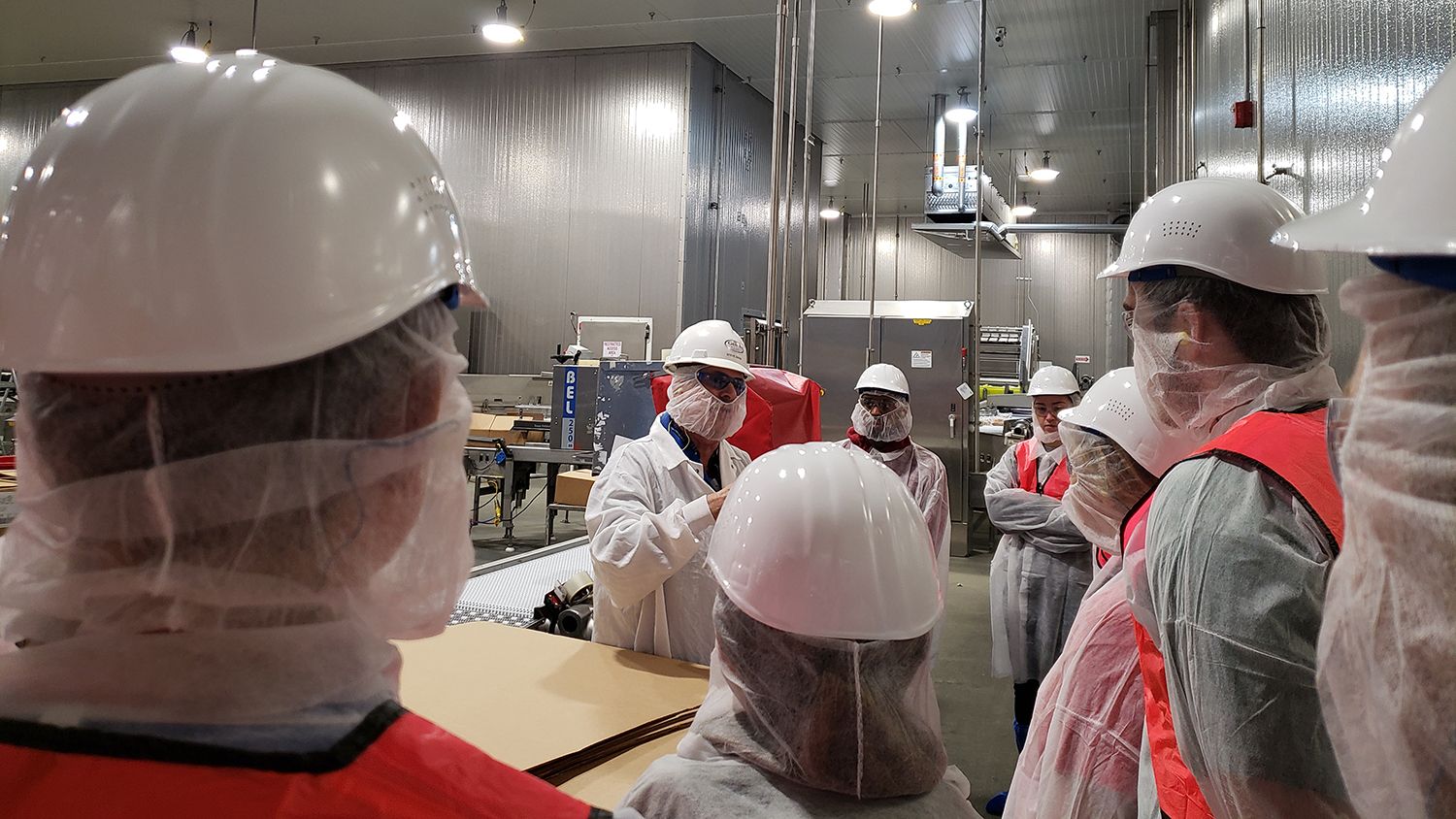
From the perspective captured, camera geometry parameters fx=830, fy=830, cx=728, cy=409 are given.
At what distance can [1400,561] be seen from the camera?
0.67 metres

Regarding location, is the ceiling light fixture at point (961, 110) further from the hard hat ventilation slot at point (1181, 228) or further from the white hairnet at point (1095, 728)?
the white hairnet at point (1095, 728)

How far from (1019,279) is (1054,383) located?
12.0 metres

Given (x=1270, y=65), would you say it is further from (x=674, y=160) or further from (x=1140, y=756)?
(x=674, y=160)

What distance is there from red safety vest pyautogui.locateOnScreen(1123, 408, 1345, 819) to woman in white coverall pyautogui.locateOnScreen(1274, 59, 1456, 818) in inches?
7.9

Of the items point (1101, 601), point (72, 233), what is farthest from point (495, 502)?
point (72, 233)

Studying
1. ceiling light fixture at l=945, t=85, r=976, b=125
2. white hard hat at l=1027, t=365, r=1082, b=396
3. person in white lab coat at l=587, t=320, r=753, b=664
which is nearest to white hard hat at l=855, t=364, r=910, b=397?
white hard hat at l=1027, t=365, r=1082, b=396

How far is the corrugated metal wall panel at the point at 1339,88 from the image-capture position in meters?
1.83

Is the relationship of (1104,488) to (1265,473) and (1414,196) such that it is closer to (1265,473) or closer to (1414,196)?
(1265,473)

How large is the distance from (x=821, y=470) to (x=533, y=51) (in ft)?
34.2

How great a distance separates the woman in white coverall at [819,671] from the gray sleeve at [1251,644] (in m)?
0.33

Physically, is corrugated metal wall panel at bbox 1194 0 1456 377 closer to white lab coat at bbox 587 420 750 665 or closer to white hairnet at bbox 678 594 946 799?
white hairnet at bbox 678 594 946 799

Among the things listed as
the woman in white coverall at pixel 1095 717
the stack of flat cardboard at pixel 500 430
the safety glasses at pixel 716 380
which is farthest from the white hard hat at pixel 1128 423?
the stack of flat cardboard at pixel 500 430

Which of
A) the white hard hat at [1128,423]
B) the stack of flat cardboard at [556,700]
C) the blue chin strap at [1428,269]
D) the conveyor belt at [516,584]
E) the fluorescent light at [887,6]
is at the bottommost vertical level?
the stack of flat cardboard at [556,700]

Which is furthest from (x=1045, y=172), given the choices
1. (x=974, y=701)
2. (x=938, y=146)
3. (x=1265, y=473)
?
(x=1265, y=473)
